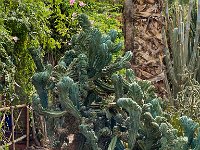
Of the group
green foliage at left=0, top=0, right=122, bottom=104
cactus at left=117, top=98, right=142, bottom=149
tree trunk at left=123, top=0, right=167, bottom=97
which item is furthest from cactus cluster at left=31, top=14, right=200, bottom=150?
tree trunk at left=123, top=0, right=167, bottom=97

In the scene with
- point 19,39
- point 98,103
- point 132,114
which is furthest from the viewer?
point 19,39

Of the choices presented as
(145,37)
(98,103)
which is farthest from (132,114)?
(145,37)

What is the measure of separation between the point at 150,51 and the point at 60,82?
6.64 ft

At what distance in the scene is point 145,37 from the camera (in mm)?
3352

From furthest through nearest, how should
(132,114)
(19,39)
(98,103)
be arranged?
(19,39) < (98,103) < (132,114)

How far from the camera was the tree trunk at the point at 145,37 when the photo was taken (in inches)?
129

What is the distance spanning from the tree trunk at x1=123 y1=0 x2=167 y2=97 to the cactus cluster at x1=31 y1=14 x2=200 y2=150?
167 cm

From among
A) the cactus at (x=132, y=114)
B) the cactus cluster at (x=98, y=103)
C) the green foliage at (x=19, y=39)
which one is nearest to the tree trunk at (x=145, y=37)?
the green foliage at (x=19, y=39)

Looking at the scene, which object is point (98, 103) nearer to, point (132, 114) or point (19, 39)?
point (132, 114)

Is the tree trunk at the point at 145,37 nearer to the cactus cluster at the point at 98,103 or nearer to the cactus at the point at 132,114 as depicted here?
the cactus cluster at the point at 98,103

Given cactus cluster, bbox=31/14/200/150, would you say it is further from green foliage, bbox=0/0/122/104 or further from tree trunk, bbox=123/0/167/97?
tree trunk, bbox=123/0/167/97

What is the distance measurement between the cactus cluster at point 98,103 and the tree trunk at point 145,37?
1.67 m

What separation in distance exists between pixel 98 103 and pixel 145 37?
1.87 m

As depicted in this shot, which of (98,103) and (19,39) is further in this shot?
(19,39)
